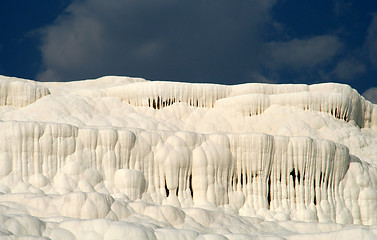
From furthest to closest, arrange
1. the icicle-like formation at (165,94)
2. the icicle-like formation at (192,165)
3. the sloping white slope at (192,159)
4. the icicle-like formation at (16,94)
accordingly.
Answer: the icicle-like formation at (165,94), the icicle-like formation at (16,94), the icicle-like formation at (192,165), the sloping white slope at (192,159)

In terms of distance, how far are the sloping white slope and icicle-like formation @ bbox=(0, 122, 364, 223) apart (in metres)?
0.05

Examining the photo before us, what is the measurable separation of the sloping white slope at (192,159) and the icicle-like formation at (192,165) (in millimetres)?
51

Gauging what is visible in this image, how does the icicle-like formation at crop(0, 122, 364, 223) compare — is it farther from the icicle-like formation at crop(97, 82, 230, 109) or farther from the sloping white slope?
the icicle-like formation at crop(97, 82, 230, 109)

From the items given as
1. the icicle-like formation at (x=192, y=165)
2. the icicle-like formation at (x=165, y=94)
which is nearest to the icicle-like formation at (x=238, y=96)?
the icicle-like formation at (x=165, y=94)

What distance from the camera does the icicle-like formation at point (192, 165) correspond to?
29.3 meters

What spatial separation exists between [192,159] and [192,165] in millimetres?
301

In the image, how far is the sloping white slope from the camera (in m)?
22.9

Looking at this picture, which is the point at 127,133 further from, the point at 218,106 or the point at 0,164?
the point at 218,106

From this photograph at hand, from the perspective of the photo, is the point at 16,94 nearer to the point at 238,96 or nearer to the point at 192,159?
the point at 192,159

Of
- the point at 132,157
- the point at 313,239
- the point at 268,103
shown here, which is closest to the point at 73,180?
the point at 132,157

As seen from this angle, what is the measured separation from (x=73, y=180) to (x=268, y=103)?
620 inches

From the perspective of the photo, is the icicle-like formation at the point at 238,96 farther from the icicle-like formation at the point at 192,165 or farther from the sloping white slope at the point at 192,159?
the icicle-like formation at the point at 192,165

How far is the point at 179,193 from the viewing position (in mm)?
31219

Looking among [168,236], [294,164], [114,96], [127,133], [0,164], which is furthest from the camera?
[114,96]
